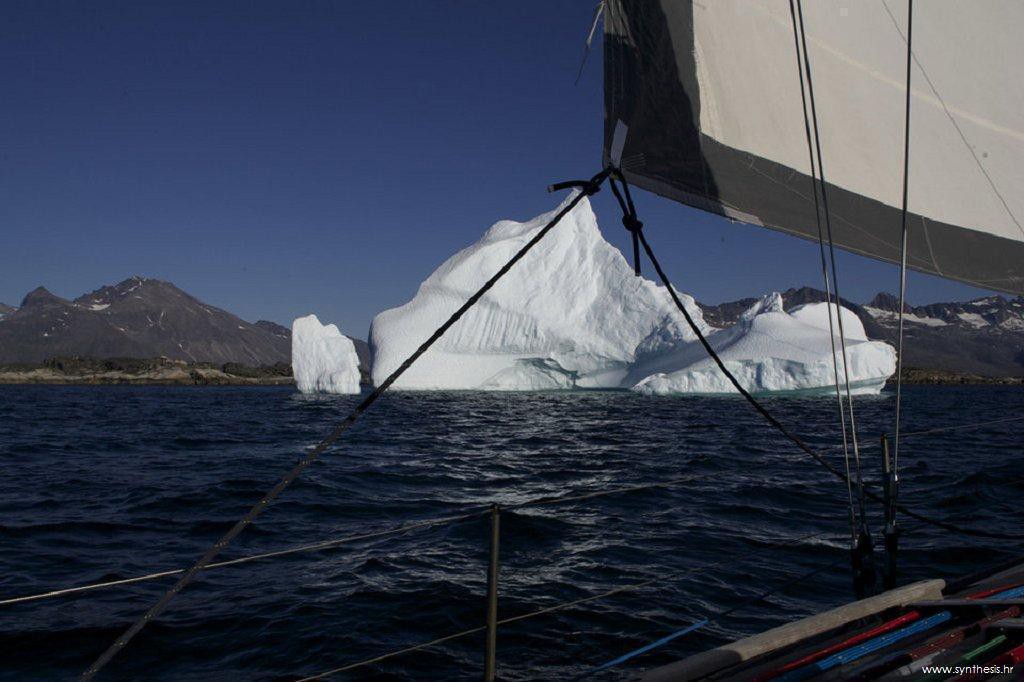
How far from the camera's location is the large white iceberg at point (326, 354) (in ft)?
167

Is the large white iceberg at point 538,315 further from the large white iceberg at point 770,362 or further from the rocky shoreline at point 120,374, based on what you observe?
the rocky shoreline at point 120,374

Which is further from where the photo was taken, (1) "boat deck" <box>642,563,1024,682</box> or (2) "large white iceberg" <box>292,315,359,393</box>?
(2) "large white iceberg" <box>292,315,359,393</box>

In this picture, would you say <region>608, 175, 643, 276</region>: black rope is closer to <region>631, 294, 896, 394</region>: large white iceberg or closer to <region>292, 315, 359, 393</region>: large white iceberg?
<region>631, 294, 896, 394</region>: large white iceberg

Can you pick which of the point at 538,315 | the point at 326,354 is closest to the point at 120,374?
the point at 326,354

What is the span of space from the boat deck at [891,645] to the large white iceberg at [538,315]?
4068cm

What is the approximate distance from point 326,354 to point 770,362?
1279 inches

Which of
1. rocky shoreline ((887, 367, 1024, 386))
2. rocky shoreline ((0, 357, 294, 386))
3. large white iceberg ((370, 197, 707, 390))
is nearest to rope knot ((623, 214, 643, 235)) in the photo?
large white iceberg ((370, 197, 707, 390))

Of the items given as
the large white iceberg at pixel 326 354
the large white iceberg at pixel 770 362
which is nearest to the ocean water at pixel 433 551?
the large white iceberg at pixel 770 362

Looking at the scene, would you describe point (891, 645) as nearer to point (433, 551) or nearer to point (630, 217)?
point (630, 217)

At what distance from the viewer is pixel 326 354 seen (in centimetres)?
5134

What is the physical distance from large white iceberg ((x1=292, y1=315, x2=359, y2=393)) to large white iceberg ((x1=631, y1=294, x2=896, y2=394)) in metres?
22.2

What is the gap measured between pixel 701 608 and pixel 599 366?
4177cm

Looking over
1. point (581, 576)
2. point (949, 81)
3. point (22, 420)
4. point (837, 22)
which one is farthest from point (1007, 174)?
point (22, 420)

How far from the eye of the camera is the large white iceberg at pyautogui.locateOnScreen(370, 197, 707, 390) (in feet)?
145
